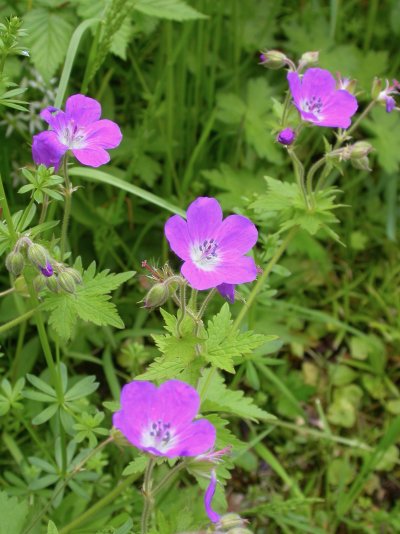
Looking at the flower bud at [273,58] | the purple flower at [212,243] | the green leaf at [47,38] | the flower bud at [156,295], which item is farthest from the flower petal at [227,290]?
the green leaf at [47,38]

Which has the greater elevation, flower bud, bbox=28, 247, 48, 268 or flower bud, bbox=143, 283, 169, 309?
flower bud, bbox=28, 247, 48, 268

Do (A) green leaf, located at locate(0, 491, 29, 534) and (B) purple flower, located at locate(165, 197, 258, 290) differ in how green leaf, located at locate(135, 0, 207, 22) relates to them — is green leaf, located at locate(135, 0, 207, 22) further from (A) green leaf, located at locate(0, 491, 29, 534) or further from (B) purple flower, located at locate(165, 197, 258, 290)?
(A) green leaf, located at locate(0, 491, 29, 534)

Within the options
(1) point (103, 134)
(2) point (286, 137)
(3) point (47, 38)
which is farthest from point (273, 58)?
(3) point (47, 38)

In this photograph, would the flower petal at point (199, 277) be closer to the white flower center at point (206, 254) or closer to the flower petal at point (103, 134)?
the white flower center at point (206, 254)

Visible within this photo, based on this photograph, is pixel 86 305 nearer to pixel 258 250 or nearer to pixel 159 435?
pixel 159 435

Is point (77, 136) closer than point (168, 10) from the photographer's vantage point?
Yes

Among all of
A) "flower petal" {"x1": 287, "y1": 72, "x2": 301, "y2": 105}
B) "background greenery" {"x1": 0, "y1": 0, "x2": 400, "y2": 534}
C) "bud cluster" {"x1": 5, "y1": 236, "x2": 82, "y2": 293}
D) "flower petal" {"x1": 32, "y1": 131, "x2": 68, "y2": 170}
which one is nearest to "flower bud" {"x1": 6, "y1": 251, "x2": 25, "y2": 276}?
"bud cluster" {"x1": 5, "y1": 236, "x2": 82, "y2": 293}
